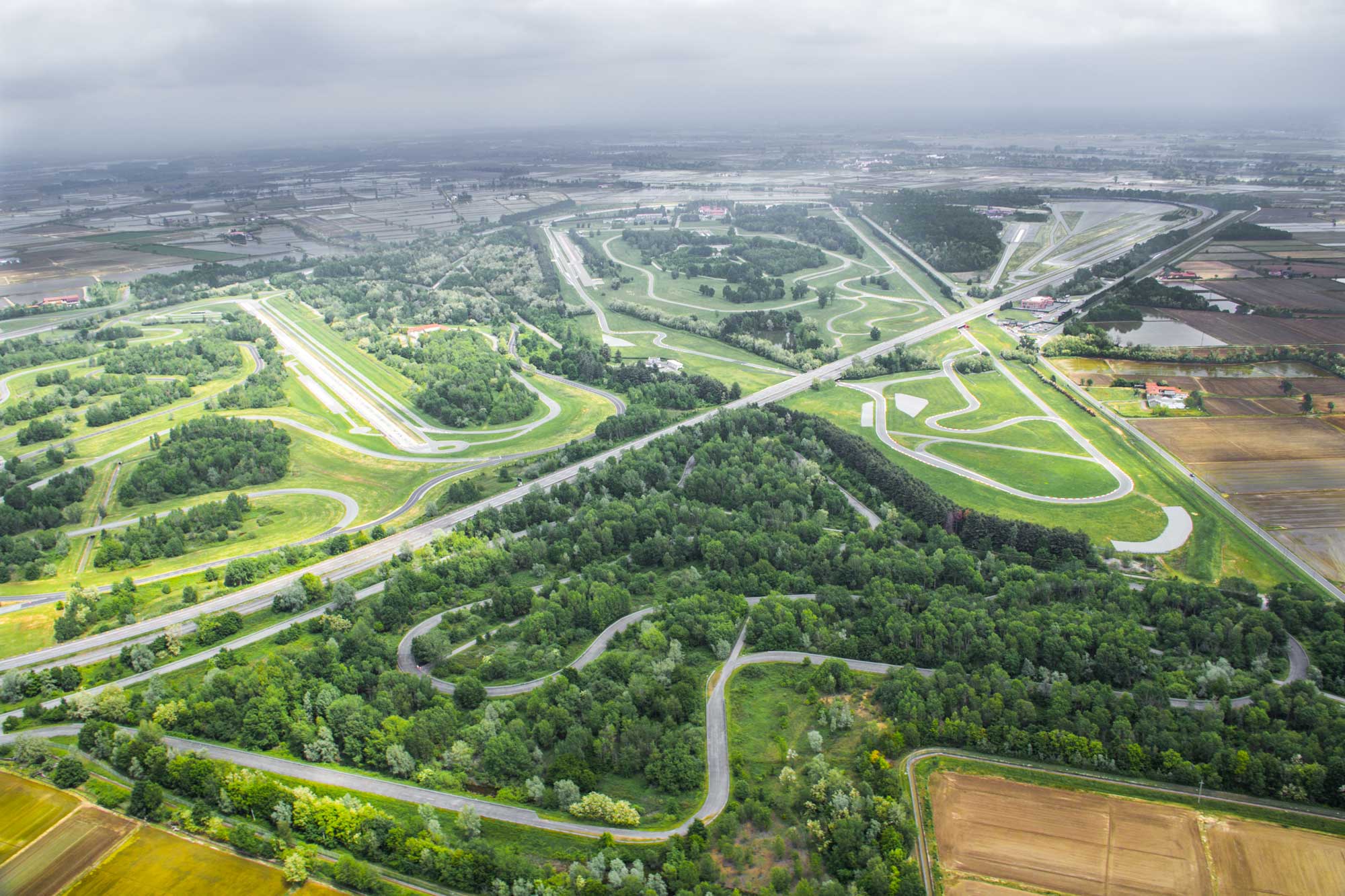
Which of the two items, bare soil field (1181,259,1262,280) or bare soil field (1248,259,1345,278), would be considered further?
bare soil field (1181,259,1262,280)

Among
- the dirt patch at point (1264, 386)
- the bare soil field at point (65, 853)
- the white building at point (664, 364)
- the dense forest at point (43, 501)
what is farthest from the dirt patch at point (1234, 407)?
the dense forest at point (43, 501)

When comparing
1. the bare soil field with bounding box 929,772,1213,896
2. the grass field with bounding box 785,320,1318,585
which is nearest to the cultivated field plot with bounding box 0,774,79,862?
the bare soil field with bounding box 929,772,1213,896

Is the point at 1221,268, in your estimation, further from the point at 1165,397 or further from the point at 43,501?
the point at 43,501

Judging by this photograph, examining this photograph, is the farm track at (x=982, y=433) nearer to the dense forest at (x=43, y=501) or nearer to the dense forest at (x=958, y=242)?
the dense forest at (x=958, y=242)

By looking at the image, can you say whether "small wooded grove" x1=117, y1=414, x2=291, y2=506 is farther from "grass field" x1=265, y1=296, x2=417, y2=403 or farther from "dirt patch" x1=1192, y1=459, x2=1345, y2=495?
"dirt patch" x1=1192, y1=459, x2=1345, y2=495

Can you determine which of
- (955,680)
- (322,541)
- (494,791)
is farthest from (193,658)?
(955,680)

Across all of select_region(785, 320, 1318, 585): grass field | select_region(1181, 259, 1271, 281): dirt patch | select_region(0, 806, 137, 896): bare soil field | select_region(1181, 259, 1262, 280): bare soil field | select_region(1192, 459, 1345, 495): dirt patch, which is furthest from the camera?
select_region(1181, 259, 1271, 281): dirt patch
